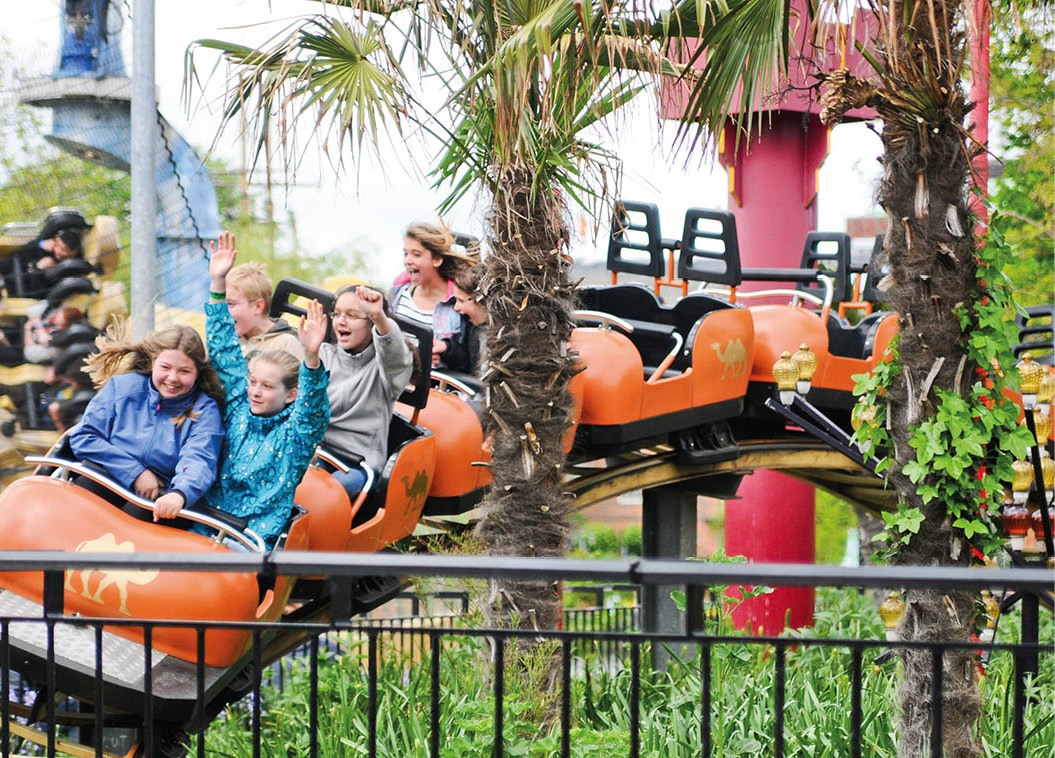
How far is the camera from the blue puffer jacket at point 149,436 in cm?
418

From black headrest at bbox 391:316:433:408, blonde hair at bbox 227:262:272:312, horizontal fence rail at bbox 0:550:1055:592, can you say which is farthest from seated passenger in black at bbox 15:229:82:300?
horizontal fence rail at bbox 0:550:1055:592

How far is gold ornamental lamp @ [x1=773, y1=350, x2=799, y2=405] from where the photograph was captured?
5691mm

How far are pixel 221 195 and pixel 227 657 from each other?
1024 inches

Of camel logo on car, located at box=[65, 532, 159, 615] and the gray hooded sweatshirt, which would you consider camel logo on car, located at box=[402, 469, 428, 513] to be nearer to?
the gray hooded sweatshirt

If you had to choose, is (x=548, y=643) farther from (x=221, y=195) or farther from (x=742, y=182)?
(x=221, y=195)

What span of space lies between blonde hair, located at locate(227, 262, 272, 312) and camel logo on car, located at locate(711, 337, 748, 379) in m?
2.46

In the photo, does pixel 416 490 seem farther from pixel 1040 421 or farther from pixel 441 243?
pixel 1040 421

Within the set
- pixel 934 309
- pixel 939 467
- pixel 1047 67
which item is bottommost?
pixel 939 467

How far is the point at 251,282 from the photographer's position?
5.16 metres

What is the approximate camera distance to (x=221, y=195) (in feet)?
94.3

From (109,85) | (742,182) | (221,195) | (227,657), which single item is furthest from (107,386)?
(221,195)

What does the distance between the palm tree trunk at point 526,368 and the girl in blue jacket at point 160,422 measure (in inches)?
41.8

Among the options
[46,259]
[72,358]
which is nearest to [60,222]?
[46,259]

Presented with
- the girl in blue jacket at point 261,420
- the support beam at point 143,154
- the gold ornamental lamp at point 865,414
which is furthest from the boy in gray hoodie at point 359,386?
the gold ornamental lamp at point 865,414
